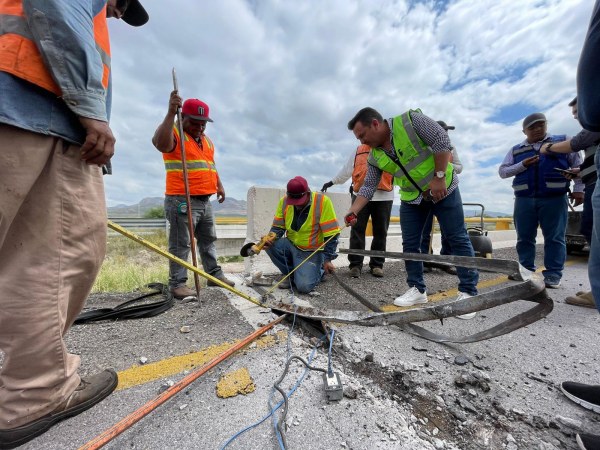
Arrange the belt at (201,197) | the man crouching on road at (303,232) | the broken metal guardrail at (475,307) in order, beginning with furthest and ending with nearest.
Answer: the man crouching on road at (303,232) → the belt at (201,197) → the broken metal guardrail at (475,307)

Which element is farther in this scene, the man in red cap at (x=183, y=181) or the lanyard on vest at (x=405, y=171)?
the man in red cap at (x=183, y=181)

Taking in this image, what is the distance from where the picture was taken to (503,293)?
4.01ft

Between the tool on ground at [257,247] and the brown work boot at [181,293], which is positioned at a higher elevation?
the tool on ground at [257,247]

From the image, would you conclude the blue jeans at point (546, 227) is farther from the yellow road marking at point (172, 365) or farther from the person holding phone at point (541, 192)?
the yellow road marking at point (172, 365)

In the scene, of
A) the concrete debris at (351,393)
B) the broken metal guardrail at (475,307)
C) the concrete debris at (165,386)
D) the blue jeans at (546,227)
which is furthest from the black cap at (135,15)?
the blue jeans at (546,227)

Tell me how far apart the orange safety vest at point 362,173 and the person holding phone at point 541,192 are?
4.67 feet

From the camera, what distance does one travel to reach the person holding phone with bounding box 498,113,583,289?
10.2 feet

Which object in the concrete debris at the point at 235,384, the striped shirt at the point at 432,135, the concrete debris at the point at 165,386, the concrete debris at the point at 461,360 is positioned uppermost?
the striped shirt at the point at 432,135

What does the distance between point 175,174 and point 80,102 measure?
6.07 feet

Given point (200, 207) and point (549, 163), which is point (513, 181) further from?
point (200, 207)

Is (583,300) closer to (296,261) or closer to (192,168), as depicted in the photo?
(296,261)

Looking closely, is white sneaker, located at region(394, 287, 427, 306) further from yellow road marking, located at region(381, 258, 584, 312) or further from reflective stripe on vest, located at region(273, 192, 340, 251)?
reflective stripe on vest, located at region(273, 192, 340, 251)

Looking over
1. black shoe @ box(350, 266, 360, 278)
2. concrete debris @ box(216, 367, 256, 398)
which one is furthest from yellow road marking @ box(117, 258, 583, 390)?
black shoe @ box(350, 266, 360, 278)

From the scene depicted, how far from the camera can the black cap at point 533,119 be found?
126 inches
